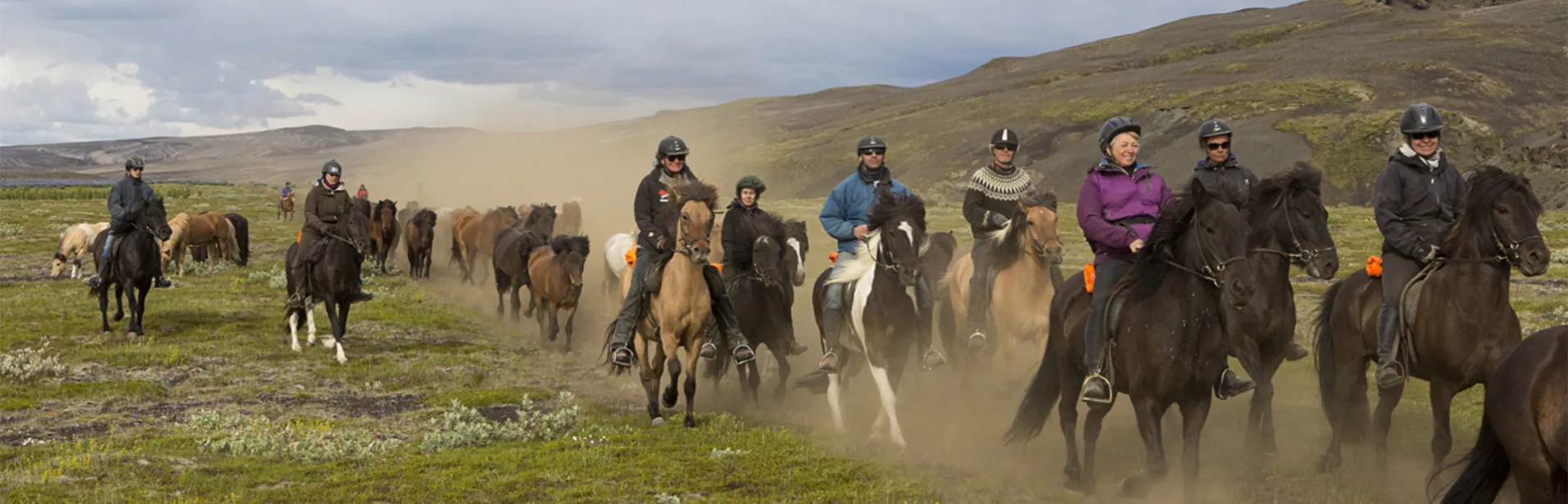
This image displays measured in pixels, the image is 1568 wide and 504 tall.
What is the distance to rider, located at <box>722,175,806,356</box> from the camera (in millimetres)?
13953

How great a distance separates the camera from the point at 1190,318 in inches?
333

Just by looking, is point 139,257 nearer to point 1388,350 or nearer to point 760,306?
point 760,306

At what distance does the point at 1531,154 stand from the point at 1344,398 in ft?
194

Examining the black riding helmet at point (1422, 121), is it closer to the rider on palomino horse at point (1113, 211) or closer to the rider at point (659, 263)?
the rider on palomino horse at point (1113, 211)

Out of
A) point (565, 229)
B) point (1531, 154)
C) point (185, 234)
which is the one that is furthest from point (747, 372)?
point (1531, 154)

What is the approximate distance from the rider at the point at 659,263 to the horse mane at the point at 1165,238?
5286mm

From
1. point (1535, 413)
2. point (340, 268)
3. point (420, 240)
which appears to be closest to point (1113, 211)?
point (1535, 413)

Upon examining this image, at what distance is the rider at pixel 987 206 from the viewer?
43.9 feet

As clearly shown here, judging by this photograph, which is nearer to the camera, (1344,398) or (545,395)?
(1344,398)

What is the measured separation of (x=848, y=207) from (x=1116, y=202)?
4697 millimetres

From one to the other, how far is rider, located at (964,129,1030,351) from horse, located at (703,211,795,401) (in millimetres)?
2329

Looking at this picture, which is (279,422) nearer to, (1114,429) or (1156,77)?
(1114,429)

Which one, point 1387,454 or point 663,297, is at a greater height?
point 663,297

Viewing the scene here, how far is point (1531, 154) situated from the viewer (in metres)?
59.5
